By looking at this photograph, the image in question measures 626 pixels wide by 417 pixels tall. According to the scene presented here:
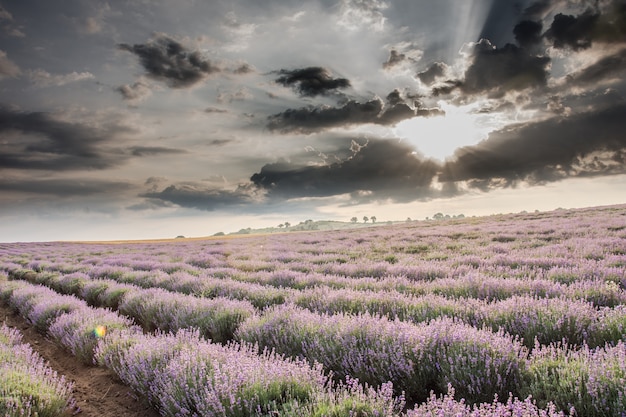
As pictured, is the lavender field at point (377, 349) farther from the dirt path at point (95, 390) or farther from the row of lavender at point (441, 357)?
the dirt path at point (95, 390)

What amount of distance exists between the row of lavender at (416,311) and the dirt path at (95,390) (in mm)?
1188

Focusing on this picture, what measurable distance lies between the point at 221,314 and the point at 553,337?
166 inches

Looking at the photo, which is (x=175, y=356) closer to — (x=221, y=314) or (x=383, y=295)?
(x=221, y=314)

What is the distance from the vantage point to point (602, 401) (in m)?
2.34

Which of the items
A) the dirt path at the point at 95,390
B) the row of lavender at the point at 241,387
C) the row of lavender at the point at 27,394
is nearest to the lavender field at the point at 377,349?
the row of lavender at the point at 241,387

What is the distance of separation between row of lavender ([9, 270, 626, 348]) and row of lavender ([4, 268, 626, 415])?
133 mm

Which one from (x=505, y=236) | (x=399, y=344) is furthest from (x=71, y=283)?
(x=505, y=236)

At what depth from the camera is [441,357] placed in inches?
129

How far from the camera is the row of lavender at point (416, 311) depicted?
378 cm

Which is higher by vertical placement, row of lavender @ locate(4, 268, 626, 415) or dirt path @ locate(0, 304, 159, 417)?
row of lavender @ locate(4, 268, 626, 415)

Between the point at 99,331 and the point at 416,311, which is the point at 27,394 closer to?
the point at 99,331

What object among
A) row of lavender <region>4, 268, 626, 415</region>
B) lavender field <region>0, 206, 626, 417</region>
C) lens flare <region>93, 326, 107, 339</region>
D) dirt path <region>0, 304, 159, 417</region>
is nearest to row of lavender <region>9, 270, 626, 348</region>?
lavender field <region>0, 206, 626, 417</region>

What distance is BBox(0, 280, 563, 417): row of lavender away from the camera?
239 centimetres

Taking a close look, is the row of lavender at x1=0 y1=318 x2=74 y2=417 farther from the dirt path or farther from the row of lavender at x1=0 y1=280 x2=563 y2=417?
the row of lavender at x1=0 y1=280 x2=563 y2=417
